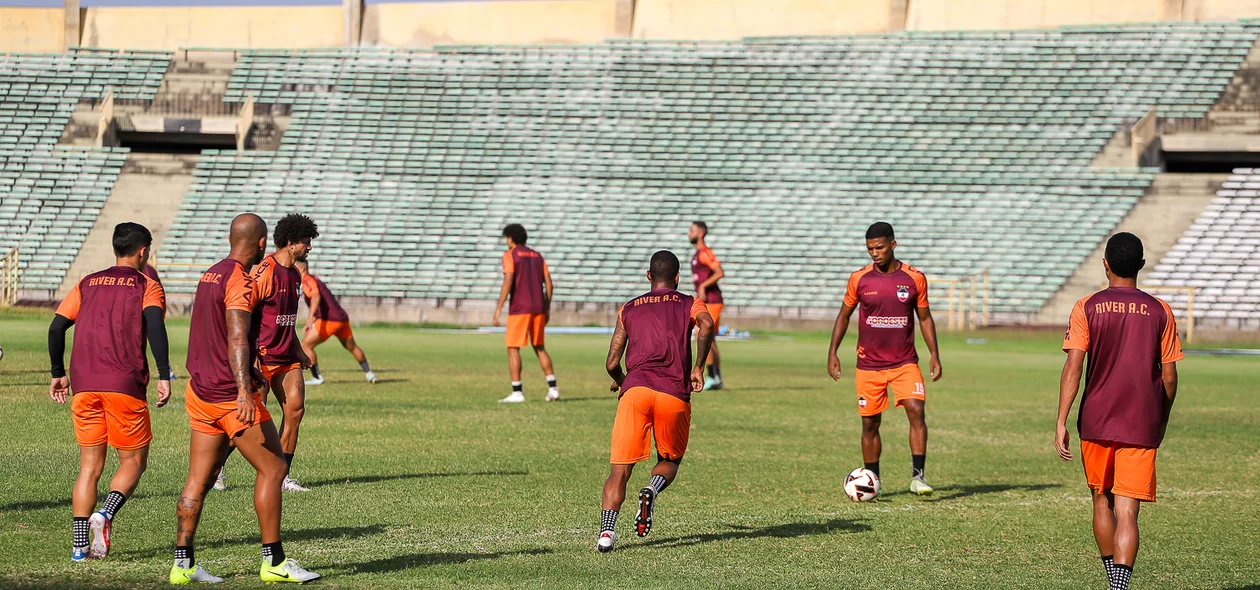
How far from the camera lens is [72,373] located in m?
7.52

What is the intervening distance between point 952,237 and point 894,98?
773cm

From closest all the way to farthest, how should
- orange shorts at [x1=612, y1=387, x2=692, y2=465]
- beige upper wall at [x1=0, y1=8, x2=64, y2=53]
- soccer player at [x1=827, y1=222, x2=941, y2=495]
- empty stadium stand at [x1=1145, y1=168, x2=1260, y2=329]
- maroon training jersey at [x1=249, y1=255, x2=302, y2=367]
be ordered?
orange shorts at [x1=612, y1=387, x2=692, y2=465] → maroon training jersey at [x1=249, y1=255, x2=302, y2=367] → soccer player at [x1=827, y1=222, x2=941, y2=495] → empty stadium stand at [x1=1145, y1=168, x2=1260, y2=329] → beige upper wall at [x1=0, y1=8, x2=64, y2=53]

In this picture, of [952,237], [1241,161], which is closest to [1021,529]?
[952,237]

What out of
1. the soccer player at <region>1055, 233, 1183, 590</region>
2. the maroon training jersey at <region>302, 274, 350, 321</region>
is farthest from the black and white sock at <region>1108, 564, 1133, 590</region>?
the maroon training jersey at <region>302, 274, 350, 321</region>

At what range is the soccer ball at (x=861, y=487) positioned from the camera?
987 centimetres

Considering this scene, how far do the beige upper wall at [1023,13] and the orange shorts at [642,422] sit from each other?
44447 millimetres

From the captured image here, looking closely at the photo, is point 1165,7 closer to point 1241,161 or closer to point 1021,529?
point 1241,161

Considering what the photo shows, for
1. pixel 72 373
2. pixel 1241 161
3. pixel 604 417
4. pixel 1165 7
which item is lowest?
pixel 604 417

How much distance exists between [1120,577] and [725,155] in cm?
3756

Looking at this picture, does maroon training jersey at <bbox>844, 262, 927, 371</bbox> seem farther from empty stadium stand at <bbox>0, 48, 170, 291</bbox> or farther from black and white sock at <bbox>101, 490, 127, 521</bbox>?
empty stadium stand at <bbox>0, 48, 170, 291</bbox>

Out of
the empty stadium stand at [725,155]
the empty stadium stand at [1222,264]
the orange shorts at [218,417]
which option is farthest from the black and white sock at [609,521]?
the empty stadium stand at [1222,264]

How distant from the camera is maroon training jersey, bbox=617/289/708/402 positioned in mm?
8055

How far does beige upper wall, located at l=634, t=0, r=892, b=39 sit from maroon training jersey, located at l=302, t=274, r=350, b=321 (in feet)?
118

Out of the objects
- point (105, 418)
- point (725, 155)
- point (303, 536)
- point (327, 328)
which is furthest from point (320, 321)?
point (725, 155)
